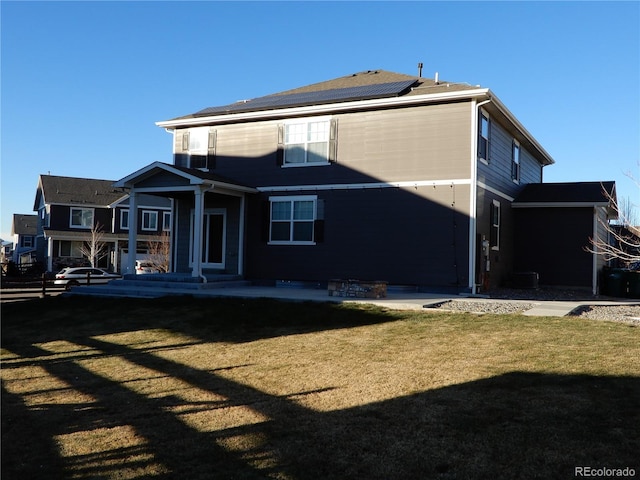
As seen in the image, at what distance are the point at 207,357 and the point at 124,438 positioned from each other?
3109mm

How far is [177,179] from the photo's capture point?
16328 mm

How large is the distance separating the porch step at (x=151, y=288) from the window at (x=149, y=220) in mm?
27050

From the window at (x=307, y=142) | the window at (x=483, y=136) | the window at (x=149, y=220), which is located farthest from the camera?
the window at (x=149, y=220)

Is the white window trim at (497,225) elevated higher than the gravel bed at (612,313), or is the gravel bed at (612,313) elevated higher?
the white window trim at (497,225)

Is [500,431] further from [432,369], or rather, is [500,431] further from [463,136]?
[463,136]

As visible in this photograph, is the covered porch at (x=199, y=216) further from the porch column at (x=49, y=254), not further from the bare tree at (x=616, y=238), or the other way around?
the porch column at (x=49, y=254)

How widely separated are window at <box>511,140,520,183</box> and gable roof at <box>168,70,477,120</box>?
14.6ft

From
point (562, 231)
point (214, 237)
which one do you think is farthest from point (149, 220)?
point (562, 231)

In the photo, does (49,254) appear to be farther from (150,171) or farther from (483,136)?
(483,136)

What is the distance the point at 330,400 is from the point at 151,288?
1090 cm

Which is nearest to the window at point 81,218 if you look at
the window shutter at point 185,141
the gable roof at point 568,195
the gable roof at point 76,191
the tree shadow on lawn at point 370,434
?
the gable roof at point 76,191

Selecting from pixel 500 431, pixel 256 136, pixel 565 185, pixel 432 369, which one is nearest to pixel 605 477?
pixel 500 431

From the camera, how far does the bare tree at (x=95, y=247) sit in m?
38.4

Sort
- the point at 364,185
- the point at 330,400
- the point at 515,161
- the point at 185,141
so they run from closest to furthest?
the point at 330,400, the point at 364,185, the point at 185,141, the point at 515,161
